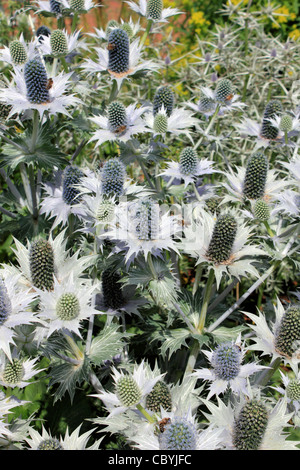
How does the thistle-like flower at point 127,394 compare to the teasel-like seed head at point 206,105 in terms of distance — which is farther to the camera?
the teasel-like seed head at point 206,105

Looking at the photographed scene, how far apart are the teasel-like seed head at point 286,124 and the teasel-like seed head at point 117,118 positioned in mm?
1025

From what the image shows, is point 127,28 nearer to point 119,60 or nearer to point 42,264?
point 119,60

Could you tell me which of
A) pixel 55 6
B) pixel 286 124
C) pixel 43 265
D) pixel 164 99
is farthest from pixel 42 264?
pixel 55 6

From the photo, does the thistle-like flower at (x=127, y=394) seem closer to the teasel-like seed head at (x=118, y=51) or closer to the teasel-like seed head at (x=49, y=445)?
the teasel-like seed head at (x=49, y=445)

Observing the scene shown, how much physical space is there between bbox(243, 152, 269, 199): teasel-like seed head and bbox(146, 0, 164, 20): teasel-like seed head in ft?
4.76

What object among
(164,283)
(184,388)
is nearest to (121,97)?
(164,283)

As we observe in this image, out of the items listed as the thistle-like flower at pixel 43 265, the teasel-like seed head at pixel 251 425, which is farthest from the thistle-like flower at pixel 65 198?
the teasel-like seed head at pixel 251 425

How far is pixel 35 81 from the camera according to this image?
7.42 feet

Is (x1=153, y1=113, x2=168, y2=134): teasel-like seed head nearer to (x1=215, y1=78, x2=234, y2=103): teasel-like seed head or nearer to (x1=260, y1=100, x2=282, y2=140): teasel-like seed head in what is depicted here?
(x1=215, y1=78, x2=234, y2=103): teasel-like seed head

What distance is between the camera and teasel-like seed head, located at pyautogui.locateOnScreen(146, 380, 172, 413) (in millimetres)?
1705

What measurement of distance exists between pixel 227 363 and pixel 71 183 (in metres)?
1.25

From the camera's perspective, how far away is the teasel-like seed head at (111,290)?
2125mm

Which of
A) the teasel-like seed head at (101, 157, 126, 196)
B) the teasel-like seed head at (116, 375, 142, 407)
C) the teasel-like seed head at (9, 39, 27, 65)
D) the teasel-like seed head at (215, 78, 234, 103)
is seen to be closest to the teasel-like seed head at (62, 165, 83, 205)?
the teasel-like seed head at (101, 157, 126, 196)
